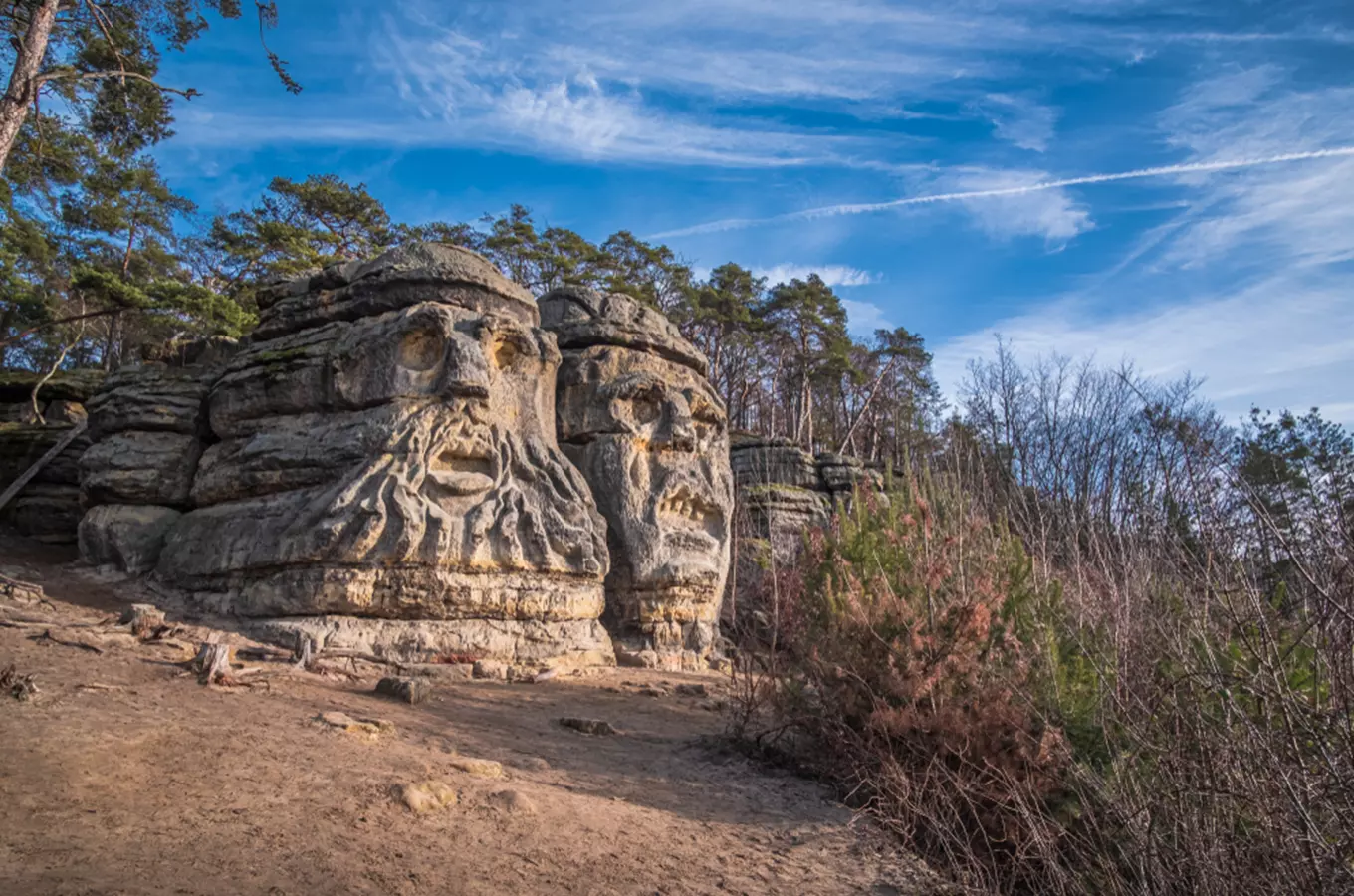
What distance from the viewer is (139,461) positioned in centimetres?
1154

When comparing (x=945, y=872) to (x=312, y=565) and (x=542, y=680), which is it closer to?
(x=542, y=680)

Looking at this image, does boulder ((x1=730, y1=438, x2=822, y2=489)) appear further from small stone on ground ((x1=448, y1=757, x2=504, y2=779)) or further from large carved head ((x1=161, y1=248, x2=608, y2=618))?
small stone on ground ((x1=448, y1=757, x2=504, y2=779))

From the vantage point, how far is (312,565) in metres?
9.68

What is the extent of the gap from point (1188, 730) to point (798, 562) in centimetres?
515

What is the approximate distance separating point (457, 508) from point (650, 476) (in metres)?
3.43

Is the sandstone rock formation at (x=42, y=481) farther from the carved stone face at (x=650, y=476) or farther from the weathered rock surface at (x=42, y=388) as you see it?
the carved stone face at (x=650, y=476)

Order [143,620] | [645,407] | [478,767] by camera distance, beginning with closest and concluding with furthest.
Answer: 1. [478,767]
2. [143,620]
3. [645,407]

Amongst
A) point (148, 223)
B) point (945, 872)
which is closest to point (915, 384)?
point (148, 223)

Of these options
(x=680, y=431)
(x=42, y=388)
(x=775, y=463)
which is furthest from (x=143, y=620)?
(x=775, y=463)

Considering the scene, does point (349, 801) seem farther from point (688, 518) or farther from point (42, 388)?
point (42, 388)

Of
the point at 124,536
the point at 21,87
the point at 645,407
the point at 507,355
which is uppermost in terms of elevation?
the point at 21,87

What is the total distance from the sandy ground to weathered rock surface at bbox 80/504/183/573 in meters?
3.08

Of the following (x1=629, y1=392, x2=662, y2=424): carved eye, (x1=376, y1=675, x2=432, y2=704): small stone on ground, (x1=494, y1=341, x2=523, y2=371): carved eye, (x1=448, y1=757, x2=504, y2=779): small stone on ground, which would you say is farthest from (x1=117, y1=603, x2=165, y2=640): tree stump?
(x1=629, y1=392, x2=662, y2=424): carved eye

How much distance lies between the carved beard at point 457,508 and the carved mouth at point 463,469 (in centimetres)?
1
